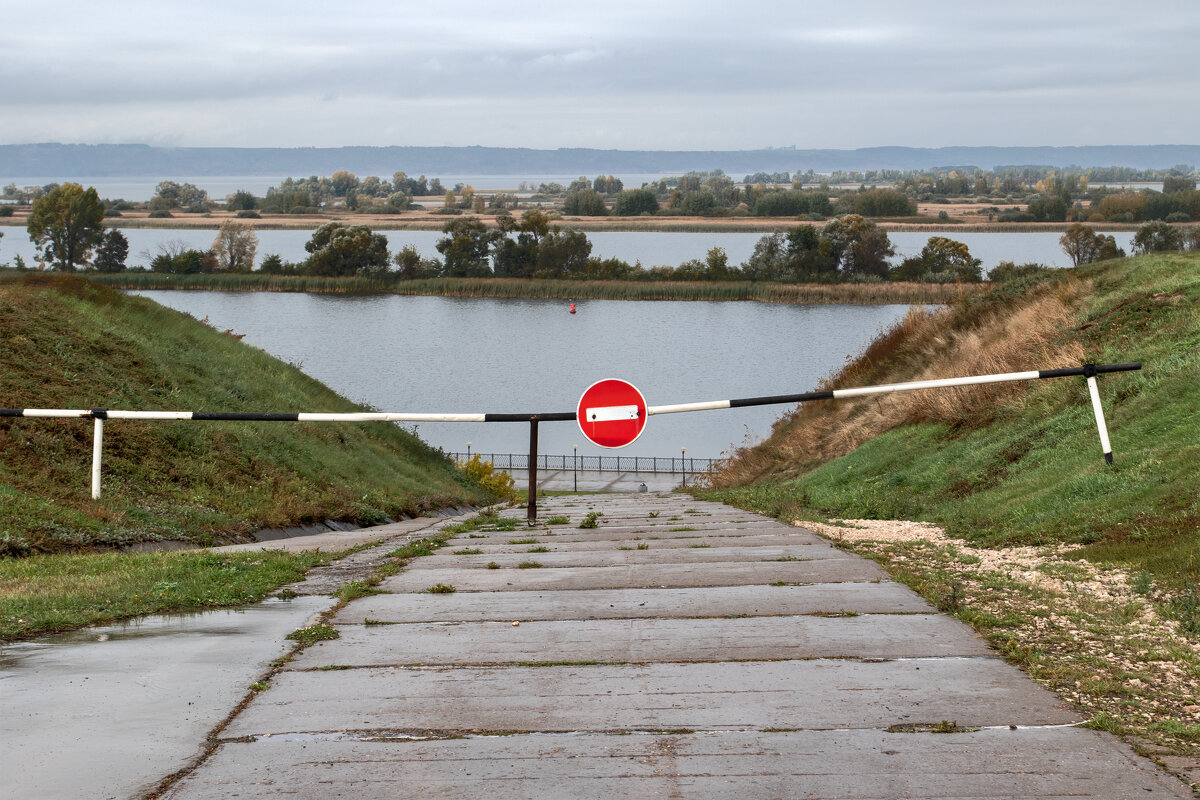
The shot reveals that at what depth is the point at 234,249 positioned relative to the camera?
5546 inches

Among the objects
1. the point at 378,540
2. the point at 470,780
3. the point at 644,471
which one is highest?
the point at 470,780

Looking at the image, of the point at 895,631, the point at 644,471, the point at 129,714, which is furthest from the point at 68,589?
the point at 644,471

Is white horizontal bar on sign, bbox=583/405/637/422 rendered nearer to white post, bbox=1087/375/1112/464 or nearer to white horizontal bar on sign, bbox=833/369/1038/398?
white horizontal bar on sign, bbox=833/369/1038/398

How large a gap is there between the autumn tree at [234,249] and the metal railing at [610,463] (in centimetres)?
8681

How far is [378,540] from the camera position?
1128 centimetres

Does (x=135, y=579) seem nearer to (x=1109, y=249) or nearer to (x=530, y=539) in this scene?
(x=530, y=539)

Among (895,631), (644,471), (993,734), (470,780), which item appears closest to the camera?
(470,780)

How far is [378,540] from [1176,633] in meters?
7.51

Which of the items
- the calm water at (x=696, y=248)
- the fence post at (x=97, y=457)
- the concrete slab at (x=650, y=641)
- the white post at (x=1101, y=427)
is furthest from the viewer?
the calm water at (x=696, y=248)

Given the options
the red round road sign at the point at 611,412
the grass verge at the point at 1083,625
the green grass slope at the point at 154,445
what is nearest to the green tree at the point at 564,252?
the green grass slope at the point at 154,445

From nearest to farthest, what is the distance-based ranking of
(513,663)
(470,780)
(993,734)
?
(470,780) < (993,734) < (513,663)

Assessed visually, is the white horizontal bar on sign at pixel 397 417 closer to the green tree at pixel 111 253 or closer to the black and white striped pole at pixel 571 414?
the black and white striped pole at pixel 571 414

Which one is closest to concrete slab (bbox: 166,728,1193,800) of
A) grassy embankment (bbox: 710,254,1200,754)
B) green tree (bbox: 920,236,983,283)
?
grassy embankment (bbox: 710,254,1200,754)

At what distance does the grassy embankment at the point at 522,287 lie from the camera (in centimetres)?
12019
